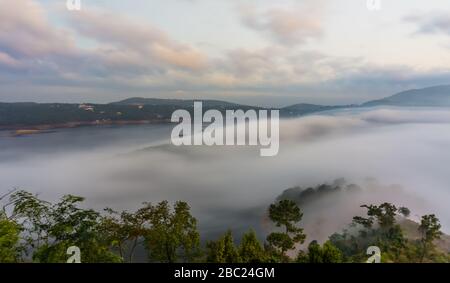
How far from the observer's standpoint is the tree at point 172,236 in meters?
14.3

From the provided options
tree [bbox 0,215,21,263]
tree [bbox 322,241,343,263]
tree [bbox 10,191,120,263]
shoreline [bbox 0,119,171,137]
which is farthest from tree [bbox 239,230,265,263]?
shoreline [bbox 0,119,171,137]

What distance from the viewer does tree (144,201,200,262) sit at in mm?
14320

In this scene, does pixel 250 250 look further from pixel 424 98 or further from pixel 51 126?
pixel 424 98

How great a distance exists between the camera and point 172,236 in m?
14.3

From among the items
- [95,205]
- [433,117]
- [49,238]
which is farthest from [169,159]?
[433,117]

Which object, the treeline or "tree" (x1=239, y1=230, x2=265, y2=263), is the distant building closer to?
the treeline

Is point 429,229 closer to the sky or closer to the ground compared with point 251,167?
closer to the ground

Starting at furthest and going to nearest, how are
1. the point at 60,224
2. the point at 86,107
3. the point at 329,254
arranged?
the point at 86,107 < the point at 329,254 < the point at 60,224

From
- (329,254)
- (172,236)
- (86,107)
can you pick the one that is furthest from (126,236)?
(86,107)

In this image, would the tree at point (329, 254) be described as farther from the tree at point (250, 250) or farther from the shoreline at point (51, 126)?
Result: the shoreline at point (51, 126)

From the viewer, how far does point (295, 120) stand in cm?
4875

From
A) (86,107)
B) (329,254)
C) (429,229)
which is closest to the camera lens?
(329,254)
